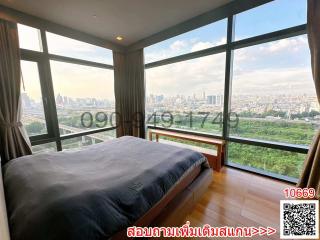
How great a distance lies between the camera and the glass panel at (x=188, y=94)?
277cm

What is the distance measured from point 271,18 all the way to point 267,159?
6.73 feet

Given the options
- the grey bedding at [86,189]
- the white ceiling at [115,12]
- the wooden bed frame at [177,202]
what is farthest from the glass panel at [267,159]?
the white ceiling at [115,12]

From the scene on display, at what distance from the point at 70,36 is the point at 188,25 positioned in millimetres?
2186

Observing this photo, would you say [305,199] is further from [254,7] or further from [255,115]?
[254,7]

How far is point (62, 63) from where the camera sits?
2.90 metres

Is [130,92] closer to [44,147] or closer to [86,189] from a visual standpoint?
[44,147]

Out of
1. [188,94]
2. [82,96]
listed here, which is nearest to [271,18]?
[188,94]

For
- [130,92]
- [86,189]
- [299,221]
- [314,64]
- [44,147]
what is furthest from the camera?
[130,92]

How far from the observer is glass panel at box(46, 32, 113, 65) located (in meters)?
2.71

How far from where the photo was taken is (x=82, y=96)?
10.8ft

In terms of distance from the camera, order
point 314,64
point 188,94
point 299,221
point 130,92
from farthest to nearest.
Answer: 1. point 130,92
2. point 188,94
3. point 314,64
4. point 299,221

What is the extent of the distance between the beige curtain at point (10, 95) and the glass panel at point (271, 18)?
336 centimetres

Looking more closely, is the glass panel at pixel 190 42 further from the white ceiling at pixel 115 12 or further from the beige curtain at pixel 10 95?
the beige curtain at pixel 10 95

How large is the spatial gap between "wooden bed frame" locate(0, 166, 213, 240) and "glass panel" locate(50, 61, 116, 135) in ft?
6.25
